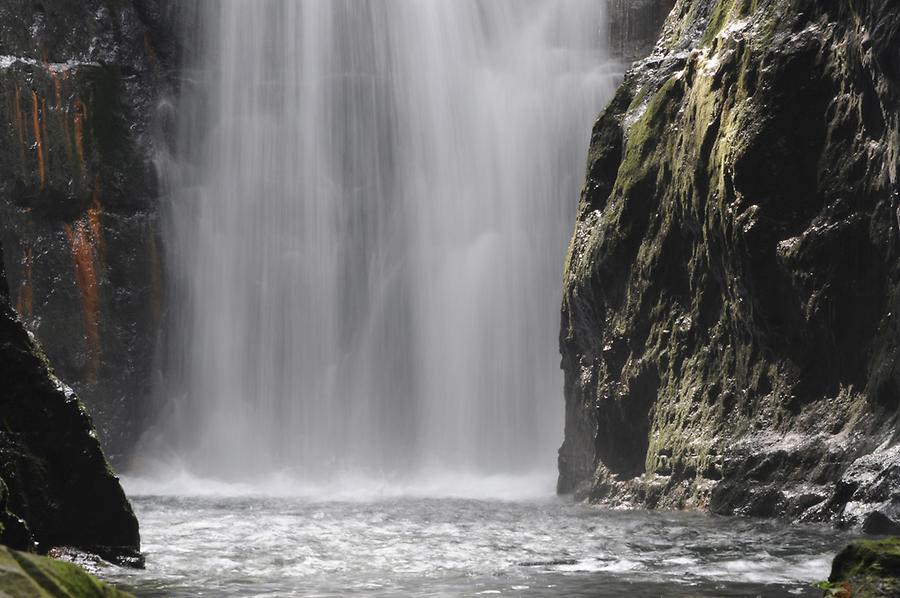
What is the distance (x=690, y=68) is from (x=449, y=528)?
10592 millimetres

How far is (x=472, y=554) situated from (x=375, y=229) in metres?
25.6

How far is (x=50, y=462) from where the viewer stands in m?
10.8

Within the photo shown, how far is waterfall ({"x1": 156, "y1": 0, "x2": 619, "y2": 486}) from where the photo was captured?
34250 millimetres

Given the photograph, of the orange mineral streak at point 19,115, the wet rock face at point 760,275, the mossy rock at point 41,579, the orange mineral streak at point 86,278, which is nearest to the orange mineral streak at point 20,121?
the orange mineral streak at point 19,115

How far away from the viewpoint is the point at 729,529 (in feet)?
47.5

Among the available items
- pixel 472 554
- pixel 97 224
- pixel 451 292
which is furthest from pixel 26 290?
pixel 472 554

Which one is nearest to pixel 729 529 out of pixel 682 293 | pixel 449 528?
pixel 449 528

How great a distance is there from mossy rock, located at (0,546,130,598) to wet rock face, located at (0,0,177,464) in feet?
99.4

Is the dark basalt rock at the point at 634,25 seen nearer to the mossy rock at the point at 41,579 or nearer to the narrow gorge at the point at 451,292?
the narrow gorge at the point at 451,292

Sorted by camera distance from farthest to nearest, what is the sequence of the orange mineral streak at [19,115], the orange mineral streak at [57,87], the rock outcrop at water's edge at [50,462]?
the orange mineral streak at [57,87] → the orange mineral streak at [19,115] → the rock outcrop at water's edge at [50,462]

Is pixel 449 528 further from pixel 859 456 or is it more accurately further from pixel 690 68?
pixel 690 68

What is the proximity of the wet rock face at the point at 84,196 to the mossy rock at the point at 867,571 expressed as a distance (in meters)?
29.5

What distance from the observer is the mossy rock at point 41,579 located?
440cm

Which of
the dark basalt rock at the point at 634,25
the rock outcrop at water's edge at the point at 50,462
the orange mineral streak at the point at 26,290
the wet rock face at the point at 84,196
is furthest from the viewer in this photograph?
the dark basalt rock at the point at 634,25
